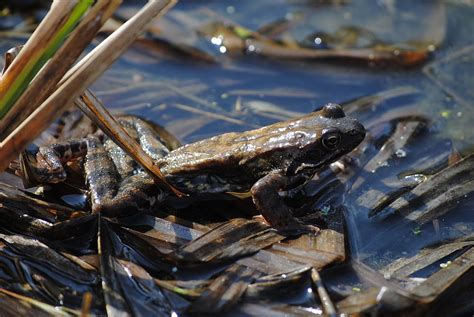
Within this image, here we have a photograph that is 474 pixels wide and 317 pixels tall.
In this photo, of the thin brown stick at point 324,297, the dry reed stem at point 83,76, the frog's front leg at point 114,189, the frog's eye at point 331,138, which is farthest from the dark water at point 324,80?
the dry reed stem at point 83,76

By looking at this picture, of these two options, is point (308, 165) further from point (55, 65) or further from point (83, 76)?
point (55, 65)

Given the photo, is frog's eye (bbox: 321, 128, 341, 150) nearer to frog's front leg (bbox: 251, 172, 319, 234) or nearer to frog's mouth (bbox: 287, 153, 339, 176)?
frog's mouth (bbox: 287, 153, 339, 176)

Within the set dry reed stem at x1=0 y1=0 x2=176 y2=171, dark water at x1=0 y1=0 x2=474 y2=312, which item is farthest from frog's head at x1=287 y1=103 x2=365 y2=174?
dry reed stem at x1=0 y1=0 x2=176 y2=171

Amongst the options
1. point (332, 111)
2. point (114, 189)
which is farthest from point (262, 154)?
point (114, 189)

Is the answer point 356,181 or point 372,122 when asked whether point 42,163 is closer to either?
point 356,181

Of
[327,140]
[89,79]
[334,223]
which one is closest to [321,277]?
[334,223]

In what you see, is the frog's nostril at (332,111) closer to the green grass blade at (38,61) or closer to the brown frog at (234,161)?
the brown frog at (234,161)
